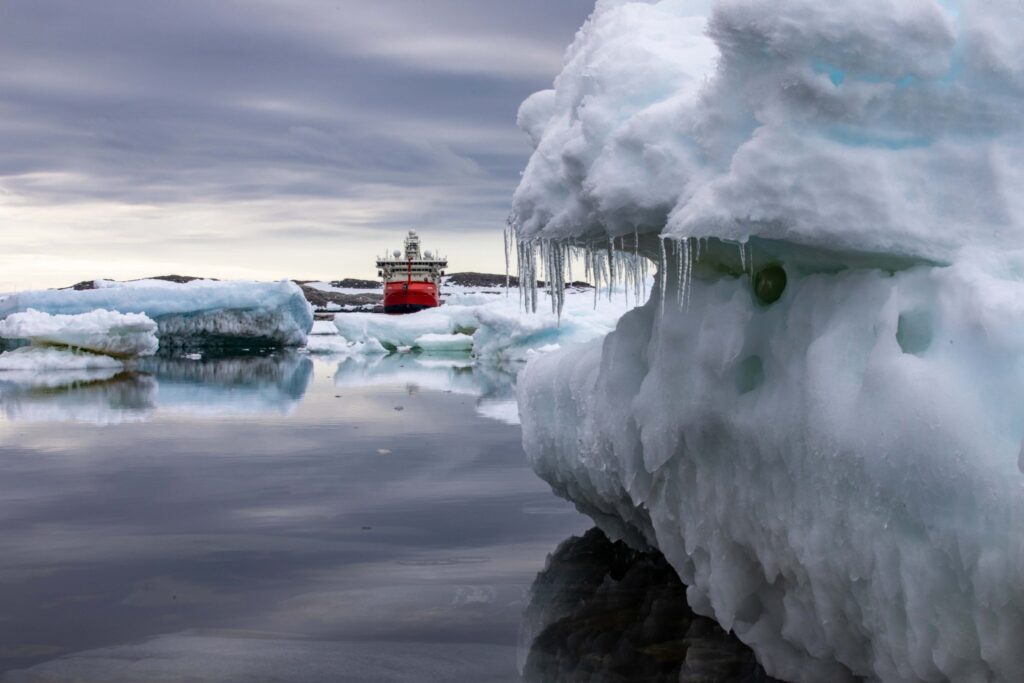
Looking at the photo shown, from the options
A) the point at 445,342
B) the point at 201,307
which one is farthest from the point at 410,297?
the point at 201,307

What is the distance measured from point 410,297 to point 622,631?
57856 millimetres

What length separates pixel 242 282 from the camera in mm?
33406

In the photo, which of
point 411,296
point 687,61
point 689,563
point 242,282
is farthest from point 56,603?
point 411,296

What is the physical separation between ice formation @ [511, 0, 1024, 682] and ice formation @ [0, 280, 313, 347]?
2804 cm

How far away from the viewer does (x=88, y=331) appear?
83.1ft

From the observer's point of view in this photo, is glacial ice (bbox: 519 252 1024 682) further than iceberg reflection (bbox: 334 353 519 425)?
No

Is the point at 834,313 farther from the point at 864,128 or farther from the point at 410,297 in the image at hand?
the point at 410,297

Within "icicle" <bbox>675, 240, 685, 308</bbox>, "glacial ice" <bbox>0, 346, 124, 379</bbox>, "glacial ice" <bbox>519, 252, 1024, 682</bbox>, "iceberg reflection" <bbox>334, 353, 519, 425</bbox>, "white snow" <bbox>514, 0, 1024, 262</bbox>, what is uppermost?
"white snow" <bbox>514, 0, 1024, 262</bbox>

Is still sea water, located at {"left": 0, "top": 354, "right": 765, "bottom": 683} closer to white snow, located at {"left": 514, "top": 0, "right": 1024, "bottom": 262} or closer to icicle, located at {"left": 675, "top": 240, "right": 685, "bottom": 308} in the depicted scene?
icicle, located at {"left": 675, "top": 240, "right": 685, "bottom": 308}

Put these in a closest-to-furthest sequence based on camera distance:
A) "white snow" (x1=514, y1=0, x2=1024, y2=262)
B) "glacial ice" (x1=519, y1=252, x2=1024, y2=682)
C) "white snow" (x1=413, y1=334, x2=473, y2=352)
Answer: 1. "glacial ice" (x1=519, y1=252, x2=1024, y2=682)
2. "white snow" (x1=514, y1=0, x2=1024, y2=262)
3. "white snow" (x1=413, y1=334, x2=473, y2=352)

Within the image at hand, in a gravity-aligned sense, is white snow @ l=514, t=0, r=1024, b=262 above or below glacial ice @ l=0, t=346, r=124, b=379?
above

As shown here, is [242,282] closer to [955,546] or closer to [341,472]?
[341,472]

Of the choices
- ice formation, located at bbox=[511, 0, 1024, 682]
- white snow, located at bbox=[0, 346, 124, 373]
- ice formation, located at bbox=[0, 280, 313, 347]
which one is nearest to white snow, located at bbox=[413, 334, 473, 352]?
ice formation, located at bbox=[0, 280, 313, 347]

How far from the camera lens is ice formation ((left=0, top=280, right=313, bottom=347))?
3022 centimetres
